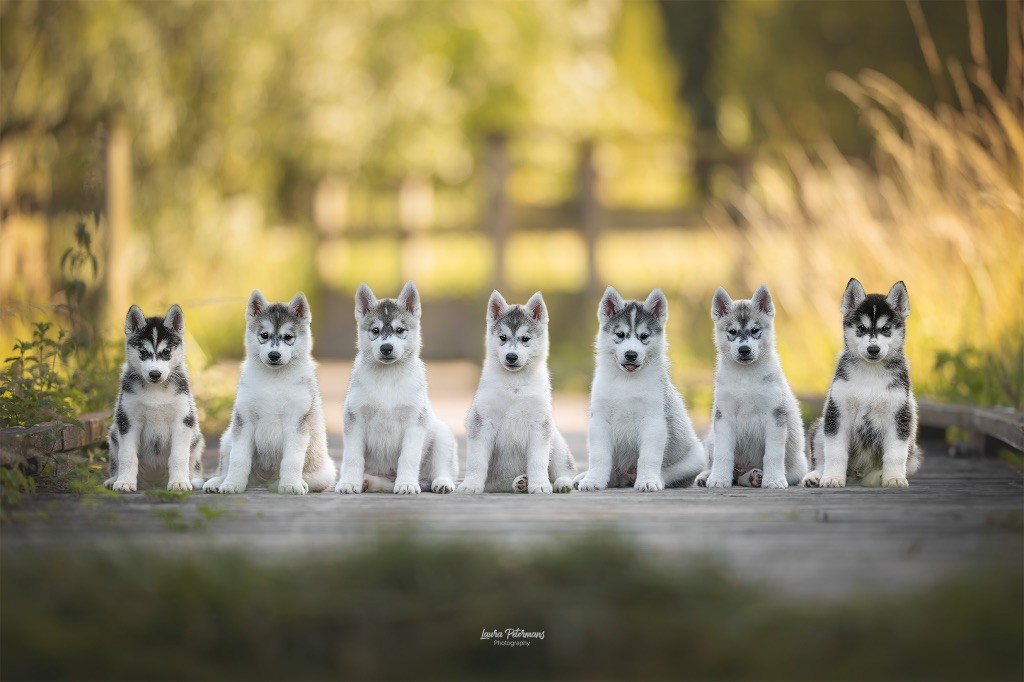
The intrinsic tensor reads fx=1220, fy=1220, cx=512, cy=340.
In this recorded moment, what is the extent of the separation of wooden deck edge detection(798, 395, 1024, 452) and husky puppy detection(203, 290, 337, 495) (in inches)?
125

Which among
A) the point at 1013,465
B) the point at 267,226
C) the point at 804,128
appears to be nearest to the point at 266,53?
the point at 267,226

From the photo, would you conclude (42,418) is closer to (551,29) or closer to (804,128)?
(804,128)

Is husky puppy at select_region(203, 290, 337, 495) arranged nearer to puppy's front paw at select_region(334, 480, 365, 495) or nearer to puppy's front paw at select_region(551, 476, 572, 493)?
puppy's front paw at select_region(334, 480, 365, 495)

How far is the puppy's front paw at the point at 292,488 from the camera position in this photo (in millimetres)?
5199

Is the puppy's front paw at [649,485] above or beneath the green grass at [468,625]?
above

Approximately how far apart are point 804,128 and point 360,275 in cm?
659

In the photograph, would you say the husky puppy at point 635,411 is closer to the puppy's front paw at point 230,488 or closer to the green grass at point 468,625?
the puppy's front paw at point 230,488

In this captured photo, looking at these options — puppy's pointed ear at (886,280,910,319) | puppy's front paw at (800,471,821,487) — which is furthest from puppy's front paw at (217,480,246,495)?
puppy's pointed ear at (886,280,910,319)

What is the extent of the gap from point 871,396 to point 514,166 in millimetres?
12009

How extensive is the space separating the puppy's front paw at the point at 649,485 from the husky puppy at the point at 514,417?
300 millimetres

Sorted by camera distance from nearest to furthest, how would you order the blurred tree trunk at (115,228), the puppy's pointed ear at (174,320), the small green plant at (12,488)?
1. the small green plant at (12,488)
2. the puppy's pointed ear at (174,320)
3. the blurred tree trunk at (115,228)

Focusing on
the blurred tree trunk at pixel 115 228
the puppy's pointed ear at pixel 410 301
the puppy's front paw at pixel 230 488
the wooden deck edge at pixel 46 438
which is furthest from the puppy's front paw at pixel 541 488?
the blurred tree trunk at pixel 115 228

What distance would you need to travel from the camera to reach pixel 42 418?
5406 millimetres

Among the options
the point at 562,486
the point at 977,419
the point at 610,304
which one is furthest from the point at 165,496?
the point at 977,419
